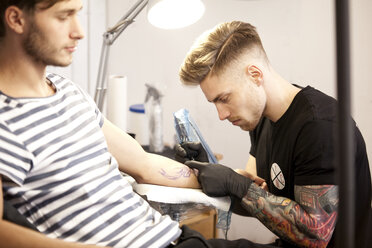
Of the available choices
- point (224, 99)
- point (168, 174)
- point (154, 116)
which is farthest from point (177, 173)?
point (154, 116)

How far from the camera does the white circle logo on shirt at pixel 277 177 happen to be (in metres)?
1.27

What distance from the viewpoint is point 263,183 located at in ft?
4.49

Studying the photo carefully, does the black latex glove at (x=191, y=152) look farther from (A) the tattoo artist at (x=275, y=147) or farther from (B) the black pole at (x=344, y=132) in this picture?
(B) the black pole at (x=344, y=132)

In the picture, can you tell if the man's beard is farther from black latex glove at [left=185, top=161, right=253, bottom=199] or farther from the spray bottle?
the spray bottle

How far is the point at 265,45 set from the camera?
2.06 m

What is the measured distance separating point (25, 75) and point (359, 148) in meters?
0.86

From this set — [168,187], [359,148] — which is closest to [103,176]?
[168,187]

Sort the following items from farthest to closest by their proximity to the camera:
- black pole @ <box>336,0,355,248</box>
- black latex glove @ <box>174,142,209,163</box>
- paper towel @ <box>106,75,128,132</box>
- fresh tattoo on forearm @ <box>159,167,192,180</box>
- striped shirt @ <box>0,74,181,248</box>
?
paper towel @ <box>106,75,128,132</box> → black latex glove @ <box>174,142,209,163</box> → fresh tattoo on forearm @ <box>159,167,192,180</box> → striped shirt @ <box>0,74,181,248</box> → black pole @ <box>336,0,355,248</box>

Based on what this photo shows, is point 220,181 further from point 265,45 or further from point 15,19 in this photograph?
point 265,45

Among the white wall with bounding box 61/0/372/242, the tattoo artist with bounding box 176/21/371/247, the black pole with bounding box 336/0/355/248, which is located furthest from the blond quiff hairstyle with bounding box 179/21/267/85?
the black pole with bounding box 336/0/355/248

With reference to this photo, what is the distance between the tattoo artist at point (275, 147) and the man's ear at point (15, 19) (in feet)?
1.96

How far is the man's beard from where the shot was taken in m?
0.86

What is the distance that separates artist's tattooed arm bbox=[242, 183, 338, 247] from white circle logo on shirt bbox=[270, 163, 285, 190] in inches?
2.0

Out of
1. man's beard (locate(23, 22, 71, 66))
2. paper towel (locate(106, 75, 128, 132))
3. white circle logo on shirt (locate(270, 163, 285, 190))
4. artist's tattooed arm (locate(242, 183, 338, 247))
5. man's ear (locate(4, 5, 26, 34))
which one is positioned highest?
man's ear (locate(4, 5, 26, 34))
